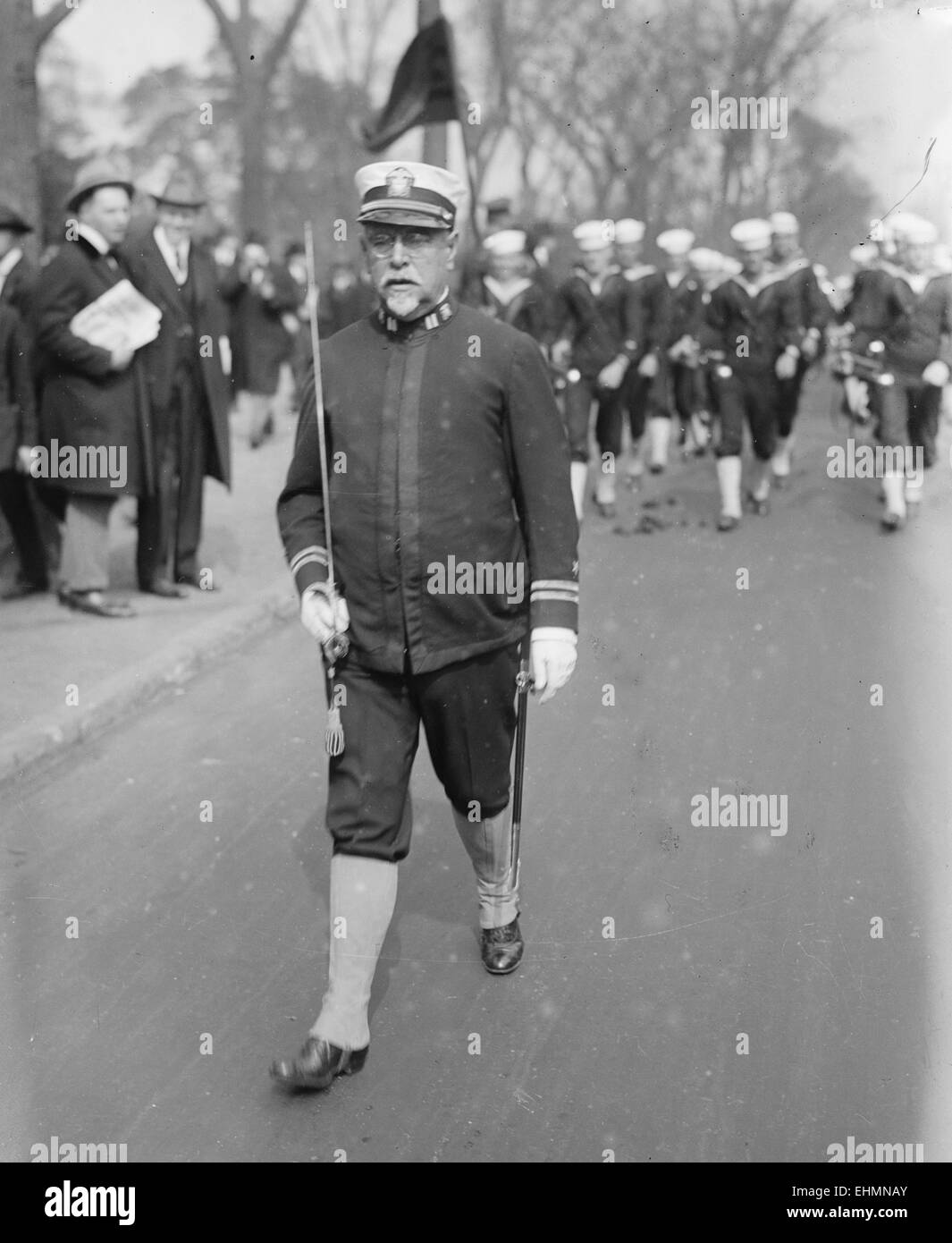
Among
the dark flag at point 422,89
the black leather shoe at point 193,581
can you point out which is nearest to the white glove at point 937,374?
the dark flag at point 422,89

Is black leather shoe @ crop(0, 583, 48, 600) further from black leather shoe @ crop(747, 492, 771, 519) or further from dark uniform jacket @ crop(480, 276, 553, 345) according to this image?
black leather shoe @ crop(747, 492, 771, 519)

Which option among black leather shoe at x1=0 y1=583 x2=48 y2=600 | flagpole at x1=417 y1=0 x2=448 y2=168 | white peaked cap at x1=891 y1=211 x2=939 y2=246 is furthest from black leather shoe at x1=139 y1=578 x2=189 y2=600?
flagpole at x1=417 y1=0 x2=448 y2=168

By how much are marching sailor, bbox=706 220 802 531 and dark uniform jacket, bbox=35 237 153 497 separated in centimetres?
461

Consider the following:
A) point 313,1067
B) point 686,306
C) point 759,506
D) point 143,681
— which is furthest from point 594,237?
point 313,1067

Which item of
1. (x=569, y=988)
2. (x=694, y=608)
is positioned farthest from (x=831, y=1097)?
(x=694, y=608)

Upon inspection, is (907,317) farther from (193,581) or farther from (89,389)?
(89,389)

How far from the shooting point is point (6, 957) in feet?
15.1

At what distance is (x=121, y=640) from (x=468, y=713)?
411cm

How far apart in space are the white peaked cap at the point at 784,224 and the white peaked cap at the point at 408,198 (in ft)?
29.2

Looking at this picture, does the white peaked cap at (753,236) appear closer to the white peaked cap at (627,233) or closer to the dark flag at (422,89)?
the white peaked cap at (627,233)

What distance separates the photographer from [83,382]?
859 cm

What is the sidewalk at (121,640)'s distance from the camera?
6.61 metres

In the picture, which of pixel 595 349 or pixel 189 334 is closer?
pixel 189 334

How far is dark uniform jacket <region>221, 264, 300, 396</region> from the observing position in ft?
52.4
